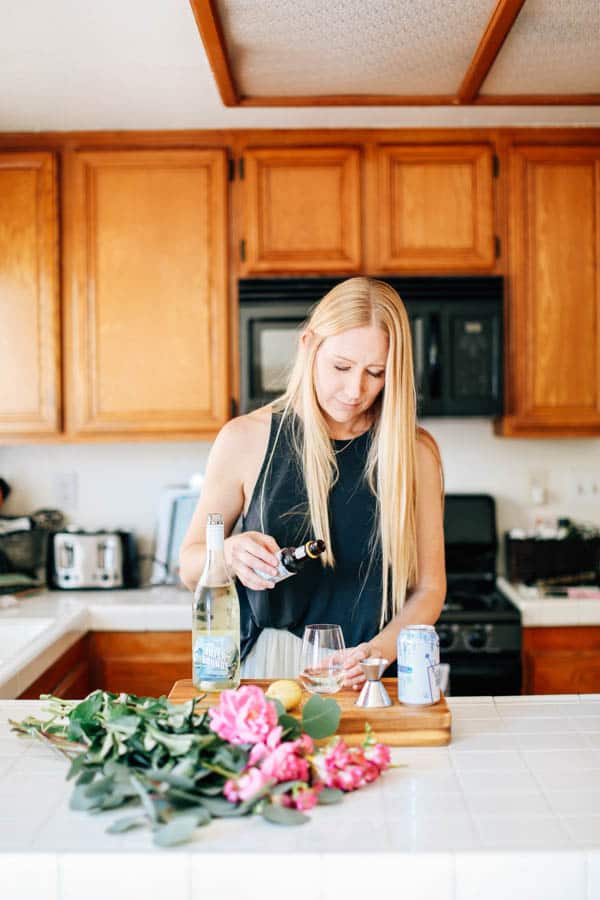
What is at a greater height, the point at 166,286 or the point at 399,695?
the point at 166,286

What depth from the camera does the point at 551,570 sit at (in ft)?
10.5

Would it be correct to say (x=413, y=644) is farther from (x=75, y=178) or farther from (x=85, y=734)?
(x=75, y=178)

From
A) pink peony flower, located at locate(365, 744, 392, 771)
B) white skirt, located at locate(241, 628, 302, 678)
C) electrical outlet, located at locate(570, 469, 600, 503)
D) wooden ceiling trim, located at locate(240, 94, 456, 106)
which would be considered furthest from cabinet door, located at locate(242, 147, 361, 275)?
pink peony flower, located at locate(365, 744, 392, 771)

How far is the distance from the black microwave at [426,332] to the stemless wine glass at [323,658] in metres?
1.69

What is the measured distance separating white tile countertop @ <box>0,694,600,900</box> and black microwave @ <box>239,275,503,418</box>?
6.41 ft

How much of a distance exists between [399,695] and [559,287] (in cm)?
205

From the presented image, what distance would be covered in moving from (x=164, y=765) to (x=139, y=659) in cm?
180

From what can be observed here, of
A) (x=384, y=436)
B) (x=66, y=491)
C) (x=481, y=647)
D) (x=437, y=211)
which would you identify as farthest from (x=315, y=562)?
(x=66, y=491)

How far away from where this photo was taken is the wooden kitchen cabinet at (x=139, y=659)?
299cm

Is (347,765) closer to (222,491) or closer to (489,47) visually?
(222,491)

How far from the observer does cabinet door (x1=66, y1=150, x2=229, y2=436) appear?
3172 millimetres

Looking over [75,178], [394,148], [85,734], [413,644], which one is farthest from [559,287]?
[85,734]

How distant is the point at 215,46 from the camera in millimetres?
2240

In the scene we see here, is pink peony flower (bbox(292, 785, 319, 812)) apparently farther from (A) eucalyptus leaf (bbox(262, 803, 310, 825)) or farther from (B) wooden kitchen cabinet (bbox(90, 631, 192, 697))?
(B) wooden kitchen cabinet (bbox(90, 631, 192, 697))
